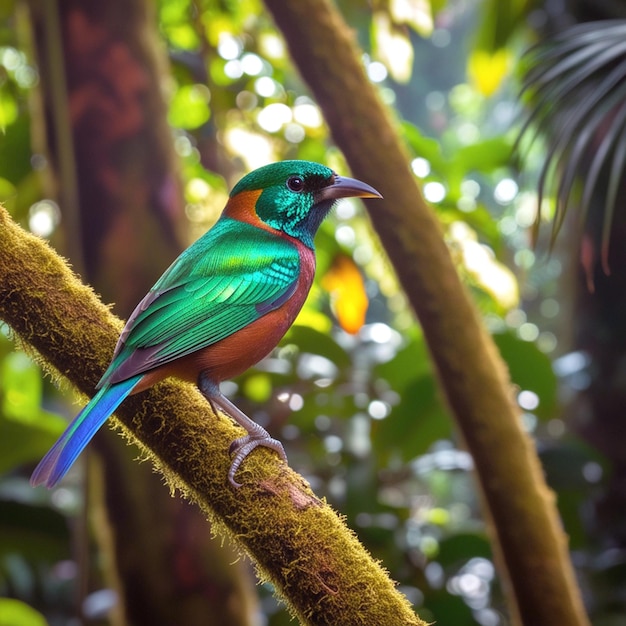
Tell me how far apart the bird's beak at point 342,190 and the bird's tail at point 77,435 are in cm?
39

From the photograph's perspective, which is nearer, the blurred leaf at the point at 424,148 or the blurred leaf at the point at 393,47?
the blurred leaf at the point at 393,47

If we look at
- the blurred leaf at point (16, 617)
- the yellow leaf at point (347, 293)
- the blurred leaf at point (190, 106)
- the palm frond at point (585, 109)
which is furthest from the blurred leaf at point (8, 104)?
the palm frond at point (585, 109)

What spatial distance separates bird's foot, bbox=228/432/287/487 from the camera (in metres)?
1.01

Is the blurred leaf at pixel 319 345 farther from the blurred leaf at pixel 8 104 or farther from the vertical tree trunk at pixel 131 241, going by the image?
the blurred leaf at pixel 8 104

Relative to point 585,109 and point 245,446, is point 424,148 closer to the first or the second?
point 585,109

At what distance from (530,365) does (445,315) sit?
1.01 meters

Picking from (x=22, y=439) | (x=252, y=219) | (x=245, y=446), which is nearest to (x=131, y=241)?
(x=252, y=219)

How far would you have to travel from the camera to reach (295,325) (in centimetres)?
194

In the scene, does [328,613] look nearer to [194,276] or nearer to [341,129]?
[194,276]

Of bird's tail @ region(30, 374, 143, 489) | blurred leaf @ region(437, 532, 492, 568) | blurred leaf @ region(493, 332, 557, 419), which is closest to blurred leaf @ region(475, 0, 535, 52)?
blurred leaf @ region(493, 332, 557, 419)

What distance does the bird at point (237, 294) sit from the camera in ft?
3.25

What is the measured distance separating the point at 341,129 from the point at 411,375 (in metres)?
1.25

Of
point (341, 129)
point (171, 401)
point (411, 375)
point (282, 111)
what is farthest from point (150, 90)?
point (411, 375)

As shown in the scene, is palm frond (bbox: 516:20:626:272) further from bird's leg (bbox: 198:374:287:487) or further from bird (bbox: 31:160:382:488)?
bird's leg (bbox: 198:374:287:487)
